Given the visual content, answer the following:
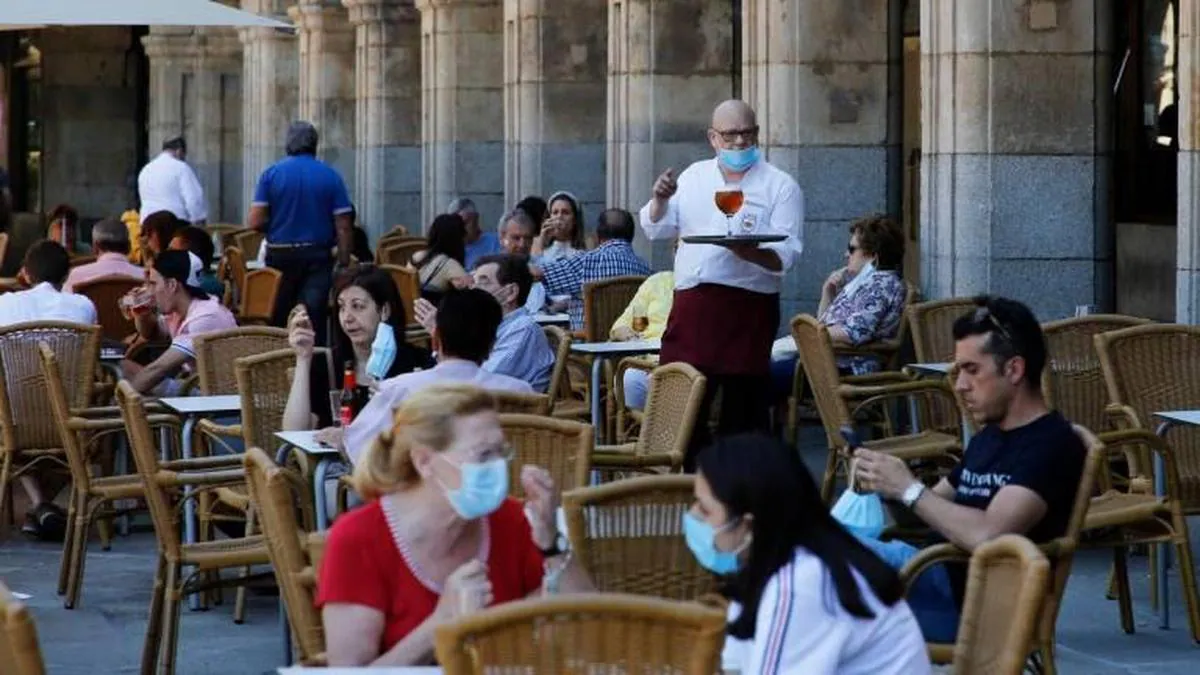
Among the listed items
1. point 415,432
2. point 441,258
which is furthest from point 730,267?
point 415,432

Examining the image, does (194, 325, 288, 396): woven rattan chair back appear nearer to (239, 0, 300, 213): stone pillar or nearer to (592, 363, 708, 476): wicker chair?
(592, 363, 708, 476): wicker chair

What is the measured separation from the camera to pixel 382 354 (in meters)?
9.43

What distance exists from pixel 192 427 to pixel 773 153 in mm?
6417

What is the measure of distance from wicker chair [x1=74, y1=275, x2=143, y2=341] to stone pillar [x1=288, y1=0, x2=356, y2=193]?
17018mm

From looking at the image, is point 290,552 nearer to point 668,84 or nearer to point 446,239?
point 446,239

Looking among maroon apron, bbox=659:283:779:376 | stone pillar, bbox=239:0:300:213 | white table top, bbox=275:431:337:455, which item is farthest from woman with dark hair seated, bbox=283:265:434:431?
stone pillar, bbox=239:0:300:213

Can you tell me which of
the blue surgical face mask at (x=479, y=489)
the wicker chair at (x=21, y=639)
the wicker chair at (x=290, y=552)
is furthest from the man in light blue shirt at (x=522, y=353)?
the wicker chair at (x=21, y=639)

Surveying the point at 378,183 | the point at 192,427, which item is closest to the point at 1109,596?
the point at 192,427

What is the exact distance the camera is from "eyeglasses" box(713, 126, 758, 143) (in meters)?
10.6

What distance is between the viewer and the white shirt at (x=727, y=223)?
34.8ft

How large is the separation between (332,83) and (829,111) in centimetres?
1573

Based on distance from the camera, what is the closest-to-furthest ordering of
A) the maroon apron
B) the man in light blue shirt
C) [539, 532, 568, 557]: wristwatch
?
[539, 532, 568, 557]: wristwatch < the man in light blue shirt < the maroon apron

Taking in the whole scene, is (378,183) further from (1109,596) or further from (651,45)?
(1109,596)

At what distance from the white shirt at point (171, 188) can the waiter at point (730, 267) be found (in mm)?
12888
